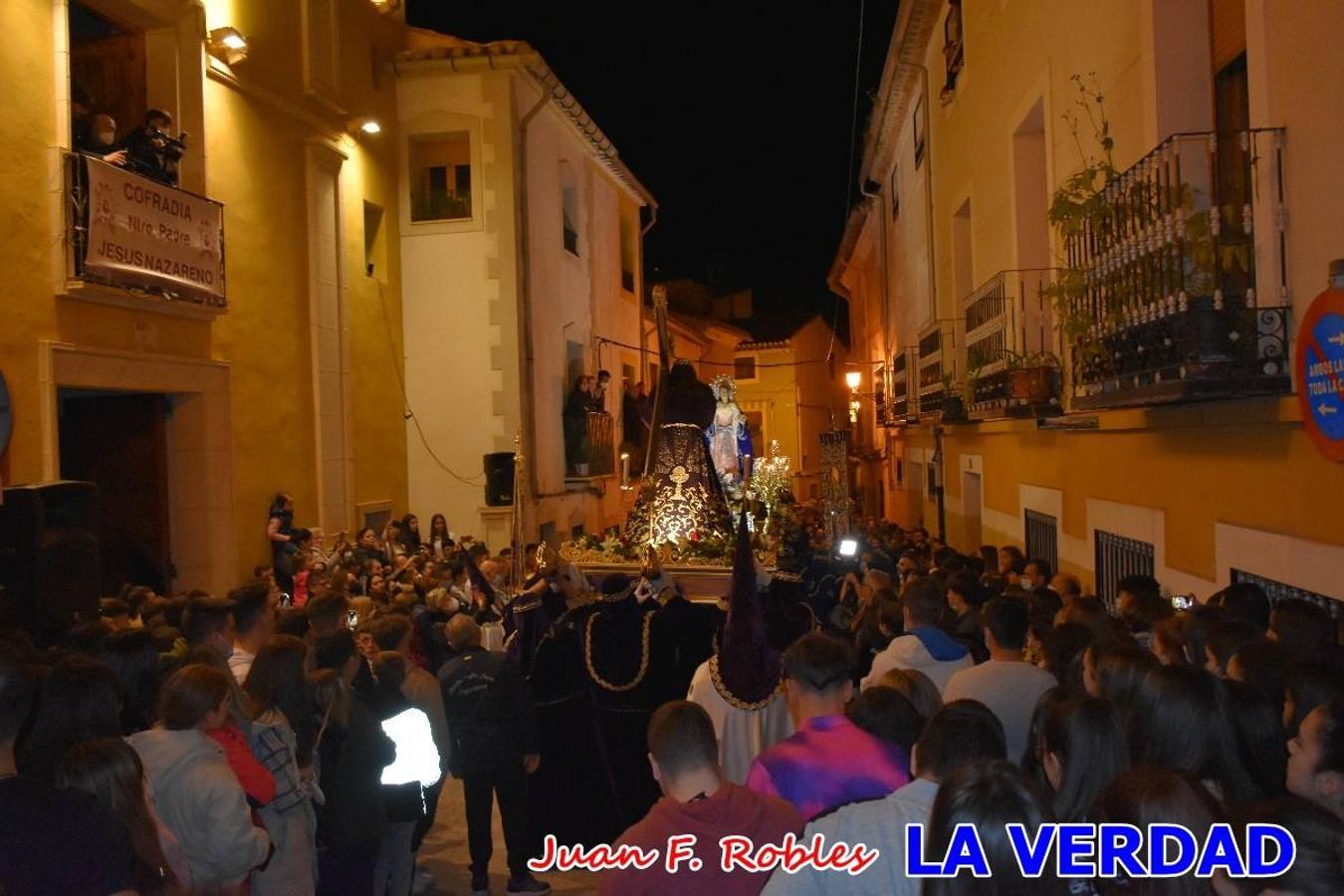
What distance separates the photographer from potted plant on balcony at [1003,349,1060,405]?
31.4ft

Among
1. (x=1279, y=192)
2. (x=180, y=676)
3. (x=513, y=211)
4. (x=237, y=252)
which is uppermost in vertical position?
(x=513, y=211)

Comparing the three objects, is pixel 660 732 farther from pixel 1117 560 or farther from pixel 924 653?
pixel 1117 560

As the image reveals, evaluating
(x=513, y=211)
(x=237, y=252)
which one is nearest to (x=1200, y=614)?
(x=237, y=252)

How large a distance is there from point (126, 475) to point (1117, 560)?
987 centimetres

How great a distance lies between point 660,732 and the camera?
3189 mm

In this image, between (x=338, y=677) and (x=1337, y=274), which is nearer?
(x=1337, y=274)

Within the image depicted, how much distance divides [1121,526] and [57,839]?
7.47m

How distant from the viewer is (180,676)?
3.94 m

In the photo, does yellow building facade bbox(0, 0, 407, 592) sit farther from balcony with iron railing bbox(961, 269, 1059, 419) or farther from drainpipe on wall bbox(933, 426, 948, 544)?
drainpipe on wall bbox(933, 426, 948, 544)

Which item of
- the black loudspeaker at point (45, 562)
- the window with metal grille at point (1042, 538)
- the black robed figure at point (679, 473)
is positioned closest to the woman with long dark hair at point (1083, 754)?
the black loudspeaker at point (45, 562)

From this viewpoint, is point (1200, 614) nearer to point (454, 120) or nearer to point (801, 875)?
point (801, 875)

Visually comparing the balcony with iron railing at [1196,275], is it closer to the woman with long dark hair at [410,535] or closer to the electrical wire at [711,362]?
the woman with long dark hair at [410,535]

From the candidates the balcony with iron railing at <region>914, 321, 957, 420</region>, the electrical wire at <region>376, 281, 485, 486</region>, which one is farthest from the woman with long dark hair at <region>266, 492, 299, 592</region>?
the balcony with iron railing at <region>914, 321, 957, 420</region>

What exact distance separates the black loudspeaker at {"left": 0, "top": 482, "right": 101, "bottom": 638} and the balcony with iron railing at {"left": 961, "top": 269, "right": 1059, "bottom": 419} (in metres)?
7.49
